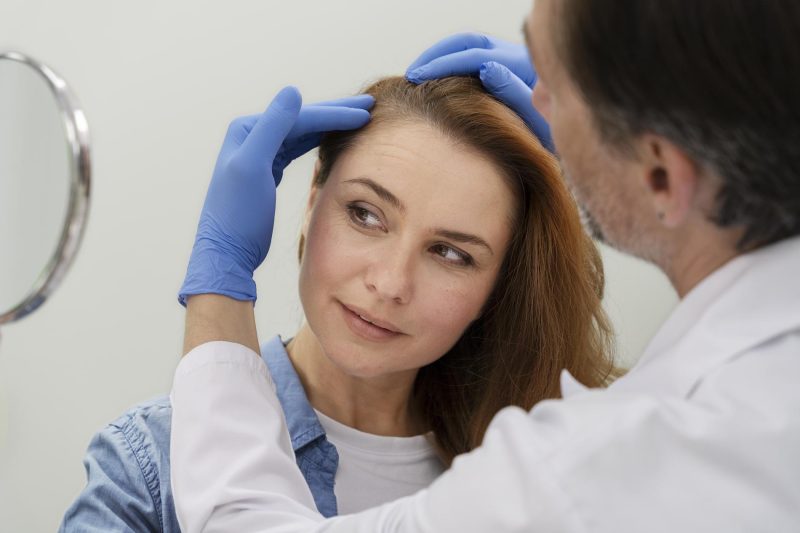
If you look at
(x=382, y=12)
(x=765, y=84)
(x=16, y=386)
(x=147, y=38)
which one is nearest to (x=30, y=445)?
(x=16, y=386)

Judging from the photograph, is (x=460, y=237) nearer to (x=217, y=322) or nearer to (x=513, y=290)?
(x=513, y=290)

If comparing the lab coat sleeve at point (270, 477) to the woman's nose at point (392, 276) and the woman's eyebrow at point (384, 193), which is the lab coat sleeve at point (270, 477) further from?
the woman's eyebrow at point (384, 193)

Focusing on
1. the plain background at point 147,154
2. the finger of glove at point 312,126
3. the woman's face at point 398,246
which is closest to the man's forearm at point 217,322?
the woman's face at point 398,246

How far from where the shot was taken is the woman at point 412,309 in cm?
147

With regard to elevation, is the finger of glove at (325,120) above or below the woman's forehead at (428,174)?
above

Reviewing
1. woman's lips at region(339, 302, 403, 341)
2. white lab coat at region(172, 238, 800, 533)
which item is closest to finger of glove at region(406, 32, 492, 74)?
woman's lips at region(339, 302, 403, 341)

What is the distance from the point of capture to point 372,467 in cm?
162

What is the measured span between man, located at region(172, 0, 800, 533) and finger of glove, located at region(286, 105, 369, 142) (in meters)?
0.51

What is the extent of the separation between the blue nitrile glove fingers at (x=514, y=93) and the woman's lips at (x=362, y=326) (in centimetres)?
43

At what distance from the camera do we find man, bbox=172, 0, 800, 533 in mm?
887

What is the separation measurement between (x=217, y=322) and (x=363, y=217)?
0.30 m

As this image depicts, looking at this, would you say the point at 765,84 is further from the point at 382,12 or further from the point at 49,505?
the point at 49,505

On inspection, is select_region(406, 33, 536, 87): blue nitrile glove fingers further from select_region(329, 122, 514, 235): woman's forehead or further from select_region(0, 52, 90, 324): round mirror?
select_region(0, 52, 90, 324): round mirror

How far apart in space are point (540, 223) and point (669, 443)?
796mm
